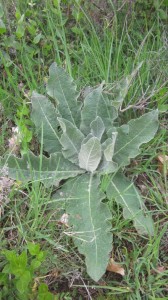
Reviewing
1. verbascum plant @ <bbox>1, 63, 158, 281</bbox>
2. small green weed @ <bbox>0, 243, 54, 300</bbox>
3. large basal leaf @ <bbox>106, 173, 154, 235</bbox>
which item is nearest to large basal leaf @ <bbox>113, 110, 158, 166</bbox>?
verbascum plant @ <bbox>1, 63, 158, 281</bbox>

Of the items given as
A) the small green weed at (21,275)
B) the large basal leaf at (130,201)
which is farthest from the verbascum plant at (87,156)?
the small green weed at (21,275)

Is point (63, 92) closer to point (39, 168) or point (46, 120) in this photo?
point (46, 120)

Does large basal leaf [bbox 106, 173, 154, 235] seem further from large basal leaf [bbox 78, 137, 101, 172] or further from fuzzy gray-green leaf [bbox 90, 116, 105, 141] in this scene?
fuzzy gray-green leaf [bbox 90, 116, 105, 141]

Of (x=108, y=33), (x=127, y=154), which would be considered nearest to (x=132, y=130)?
(x=127, y=154)

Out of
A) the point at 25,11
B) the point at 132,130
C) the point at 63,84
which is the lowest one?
the point at 132,130

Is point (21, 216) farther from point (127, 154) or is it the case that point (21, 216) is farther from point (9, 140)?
point (127, 154)
